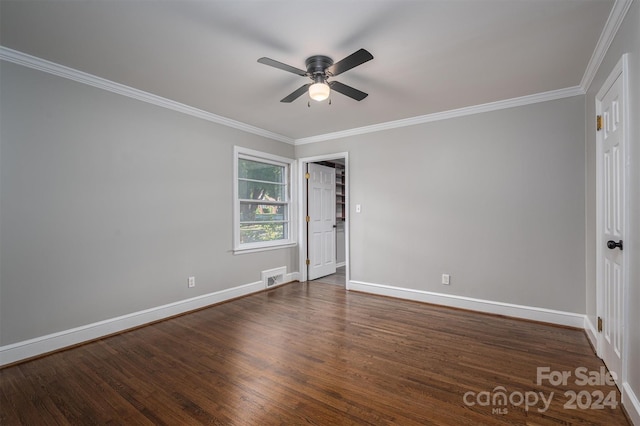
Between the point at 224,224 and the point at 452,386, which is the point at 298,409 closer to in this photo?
the point at 452,386

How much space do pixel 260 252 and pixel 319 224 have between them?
1351mm

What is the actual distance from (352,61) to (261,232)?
10.5 ft

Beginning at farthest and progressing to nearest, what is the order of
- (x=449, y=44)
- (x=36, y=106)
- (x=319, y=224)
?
1. (x=319, y=224)
2. (x=36, y=106)
3. (x=449, y=44)

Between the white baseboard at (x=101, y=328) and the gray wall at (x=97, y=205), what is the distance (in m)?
0.06

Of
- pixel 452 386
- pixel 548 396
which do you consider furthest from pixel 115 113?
pixel 548 396

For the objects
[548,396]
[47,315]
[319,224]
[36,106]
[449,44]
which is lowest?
[548,396]

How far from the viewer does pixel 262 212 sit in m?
4.75

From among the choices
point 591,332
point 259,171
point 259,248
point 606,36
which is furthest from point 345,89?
point 591,332

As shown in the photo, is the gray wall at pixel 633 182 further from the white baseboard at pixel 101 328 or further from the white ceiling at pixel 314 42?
the white baseboard at pixel 101 328

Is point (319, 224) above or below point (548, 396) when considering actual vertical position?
above

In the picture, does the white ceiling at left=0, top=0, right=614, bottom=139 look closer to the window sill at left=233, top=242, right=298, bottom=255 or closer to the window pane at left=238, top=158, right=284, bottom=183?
the window pane at left=238, top=158, right=284, bottom=183

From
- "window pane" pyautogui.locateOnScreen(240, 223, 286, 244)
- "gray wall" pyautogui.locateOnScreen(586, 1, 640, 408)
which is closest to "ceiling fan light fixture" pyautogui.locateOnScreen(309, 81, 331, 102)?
"gray wall" pyautogui.locateOnScreen(586, 1, 640, 408)

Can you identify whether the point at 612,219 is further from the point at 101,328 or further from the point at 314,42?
the point at 101,328

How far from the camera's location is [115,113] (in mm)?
3000
